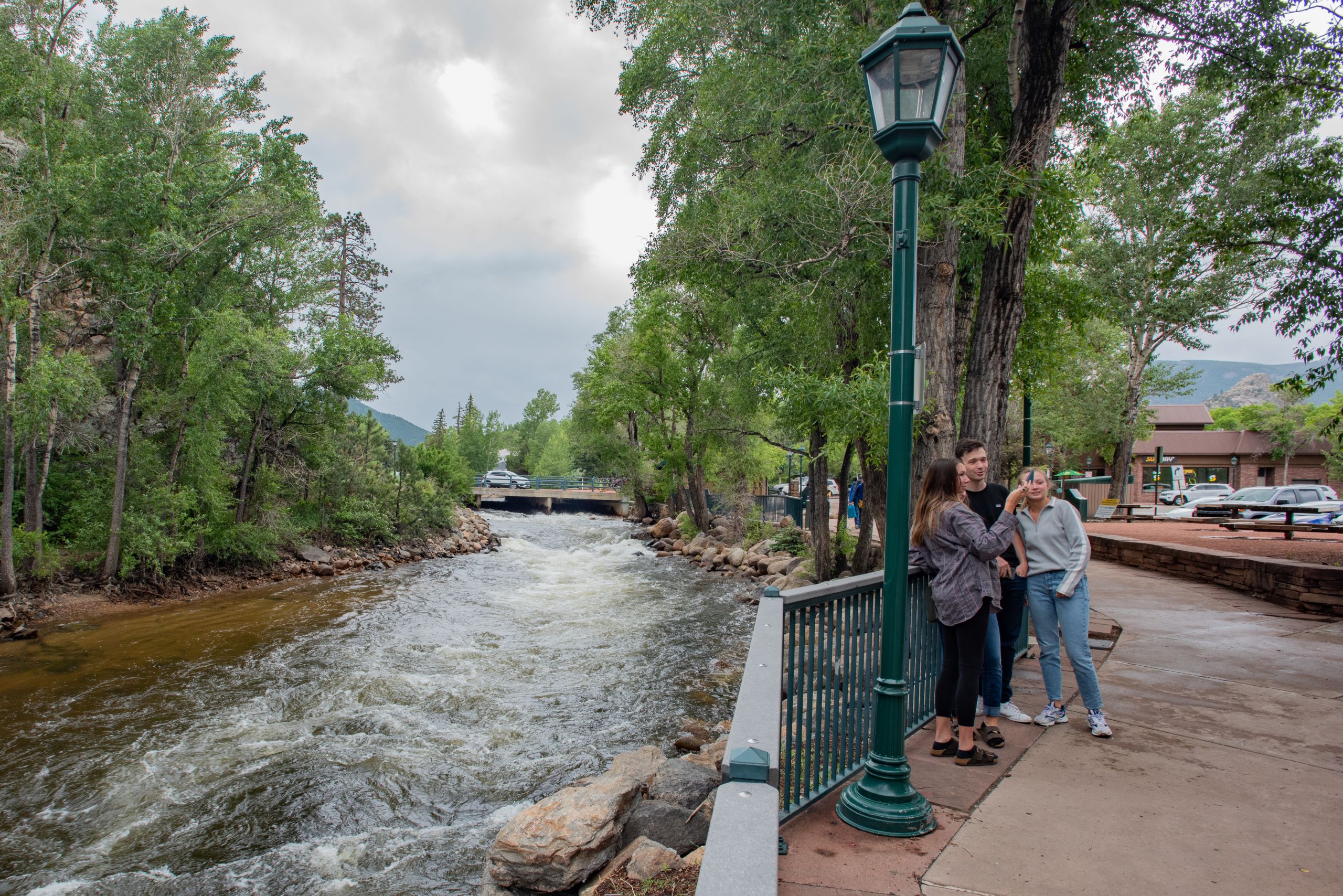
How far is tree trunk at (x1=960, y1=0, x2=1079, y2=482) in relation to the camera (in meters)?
8.21

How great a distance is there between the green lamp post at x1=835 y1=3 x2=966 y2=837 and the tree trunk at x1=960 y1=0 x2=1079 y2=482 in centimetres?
511

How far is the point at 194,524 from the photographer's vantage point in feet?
53.1

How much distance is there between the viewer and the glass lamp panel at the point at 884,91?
3.71 m

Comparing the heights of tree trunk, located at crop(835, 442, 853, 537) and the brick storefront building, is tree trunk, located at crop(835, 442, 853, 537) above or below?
below

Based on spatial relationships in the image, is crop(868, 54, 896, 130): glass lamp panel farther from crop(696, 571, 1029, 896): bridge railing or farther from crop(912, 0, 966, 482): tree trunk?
crop(912, 0, 966, 482): tree trunk

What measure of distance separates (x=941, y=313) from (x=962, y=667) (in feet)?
16.6

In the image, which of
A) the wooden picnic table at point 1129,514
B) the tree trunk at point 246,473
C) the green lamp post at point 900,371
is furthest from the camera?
A: the wooden picnic table at point 1129,514

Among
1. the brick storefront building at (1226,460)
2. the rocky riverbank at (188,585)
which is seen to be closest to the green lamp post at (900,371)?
the rocky riverbank at (188,585)

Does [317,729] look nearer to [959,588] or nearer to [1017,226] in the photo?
[959,588]

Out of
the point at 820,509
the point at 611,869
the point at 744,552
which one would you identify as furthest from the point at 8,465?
the point at 744,552

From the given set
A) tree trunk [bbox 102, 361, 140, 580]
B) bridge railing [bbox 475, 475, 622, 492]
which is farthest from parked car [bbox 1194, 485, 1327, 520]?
bridge railing [bbox 475, 475, 622, 492]

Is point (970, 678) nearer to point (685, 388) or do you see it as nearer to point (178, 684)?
point (178, 684)

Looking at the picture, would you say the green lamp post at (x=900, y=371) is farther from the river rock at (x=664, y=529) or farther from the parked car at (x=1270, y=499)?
the parked car at (x=1270, y=499)

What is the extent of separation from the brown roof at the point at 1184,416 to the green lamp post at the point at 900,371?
66.1m
